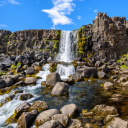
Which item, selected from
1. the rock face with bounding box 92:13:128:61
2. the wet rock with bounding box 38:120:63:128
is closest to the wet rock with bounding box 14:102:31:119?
the wet rock with bounding box 38:120:63:128

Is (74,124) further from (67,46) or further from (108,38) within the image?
(67,46)

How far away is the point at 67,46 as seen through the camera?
45.7 metres

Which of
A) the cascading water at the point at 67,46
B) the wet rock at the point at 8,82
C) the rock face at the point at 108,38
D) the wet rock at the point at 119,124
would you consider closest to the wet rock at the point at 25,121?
the wet rock at the point at 119,124

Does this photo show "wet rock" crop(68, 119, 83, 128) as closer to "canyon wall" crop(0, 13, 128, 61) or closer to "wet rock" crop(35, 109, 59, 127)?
"wet rock" crop(35, 109, 59, 127)

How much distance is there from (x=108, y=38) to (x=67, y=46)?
1576cm

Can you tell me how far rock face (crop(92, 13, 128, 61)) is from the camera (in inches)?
1547

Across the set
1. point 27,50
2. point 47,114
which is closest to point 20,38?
point 27,50

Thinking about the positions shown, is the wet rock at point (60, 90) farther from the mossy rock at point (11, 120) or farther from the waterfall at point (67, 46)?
the waterfall at point (67, 46)

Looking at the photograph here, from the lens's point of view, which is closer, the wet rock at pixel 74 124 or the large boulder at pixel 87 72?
the wet rock at pixel 74 124

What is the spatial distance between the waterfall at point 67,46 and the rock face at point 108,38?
8031 mm

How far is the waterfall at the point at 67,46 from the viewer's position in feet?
145

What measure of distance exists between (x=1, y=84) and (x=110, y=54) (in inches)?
1392

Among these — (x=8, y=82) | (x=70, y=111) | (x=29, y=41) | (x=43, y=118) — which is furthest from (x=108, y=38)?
(x=43, y=118)

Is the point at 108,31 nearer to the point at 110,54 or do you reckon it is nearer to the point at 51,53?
the point at 110,54
